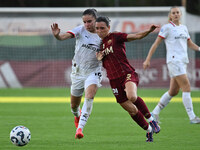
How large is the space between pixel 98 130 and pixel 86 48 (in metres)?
1.60

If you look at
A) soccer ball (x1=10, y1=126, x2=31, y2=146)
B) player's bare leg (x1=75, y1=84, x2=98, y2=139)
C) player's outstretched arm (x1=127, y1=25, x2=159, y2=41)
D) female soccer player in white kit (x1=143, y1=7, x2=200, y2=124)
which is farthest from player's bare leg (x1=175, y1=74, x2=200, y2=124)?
soccer ball (x1=10, y1=126, x2=31, y2=146)

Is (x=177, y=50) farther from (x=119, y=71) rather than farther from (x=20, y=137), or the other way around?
(x=20, y=137)

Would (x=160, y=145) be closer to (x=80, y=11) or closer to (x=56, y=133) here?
(x=56, y=133)

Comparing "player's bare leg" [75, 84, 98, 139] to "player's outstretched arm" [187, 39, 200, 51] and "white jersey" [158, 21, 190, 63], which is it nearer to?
"white jersey" [158, 21, 190, 63]

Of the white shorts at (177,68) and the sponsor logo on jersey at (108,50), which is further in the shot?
the white shorts at (177,68)

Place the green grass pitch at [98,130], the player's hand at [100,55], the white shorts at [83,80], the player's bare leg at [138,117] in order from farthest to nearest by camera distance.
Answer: the white shorts at [83,80] → the player's hand at [100,55] → the player's bare leg at [138,117] → the green grass pitch at [98,130]

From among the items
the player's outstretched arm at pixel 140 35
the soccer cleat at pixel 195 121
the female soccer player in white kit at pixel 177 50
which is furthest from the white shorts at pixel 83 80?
the soccer cleat at pixel 195 121

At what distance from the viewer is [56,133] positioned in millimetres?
8039

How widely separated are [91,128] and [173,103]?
5.75m

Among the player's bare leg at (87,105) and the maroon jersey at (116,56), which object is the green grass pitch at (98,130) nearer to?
the player's bare leg at (87,105)

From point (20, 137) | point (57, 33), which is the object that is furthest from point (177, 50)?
point (20, 137)

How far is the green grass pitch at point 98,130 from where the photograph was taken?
6.73 meters

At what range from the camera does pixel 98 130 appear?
8422 millimetres

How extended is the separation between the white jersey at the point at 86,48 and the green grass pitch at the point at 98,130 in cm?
118
